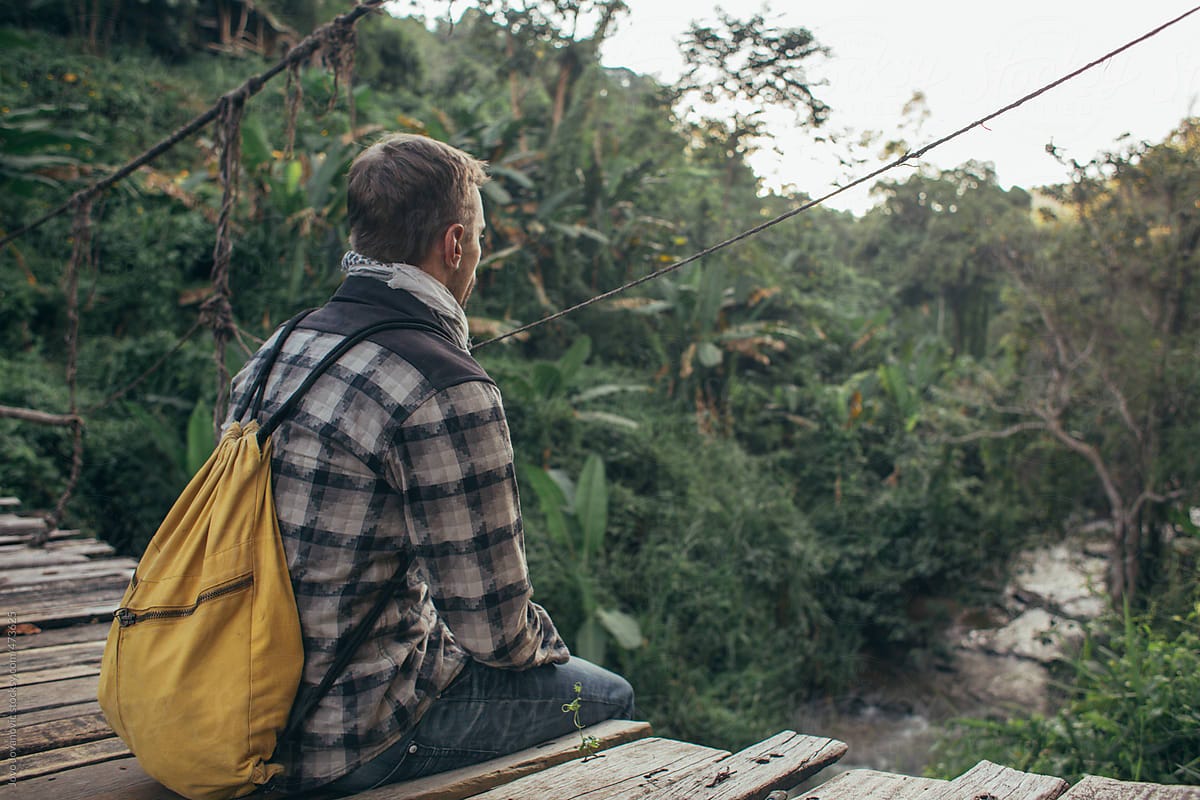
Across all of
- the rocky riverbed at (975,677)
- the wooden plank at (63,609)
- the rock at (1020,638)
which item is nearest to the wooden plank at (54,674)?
the wooden plank at (63,609)

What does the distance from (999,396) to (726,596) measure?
301cm

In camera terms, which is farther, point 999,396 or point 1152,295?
point 999,396

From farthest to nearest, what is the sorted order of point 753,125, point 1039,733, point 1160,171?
1. point 753,125
2. point 1160,171
3. point 1039,733

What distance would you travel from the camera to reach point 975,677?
6965 mm

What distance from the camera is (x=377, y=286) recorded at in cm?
137

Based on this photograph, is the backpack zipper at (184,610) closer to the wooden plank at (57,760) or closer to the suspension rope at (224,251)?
the wooden plank at (57,760)

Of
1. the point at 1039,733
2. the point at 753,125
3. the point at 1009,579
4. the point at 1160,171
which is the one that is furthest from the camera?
the point at 753,125

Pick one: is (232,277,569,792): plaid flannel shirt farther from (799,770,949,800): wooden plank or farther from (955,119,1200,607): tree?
(955,119,1200,607): tree

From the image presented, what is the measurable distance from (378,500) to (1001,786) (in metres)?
1.12

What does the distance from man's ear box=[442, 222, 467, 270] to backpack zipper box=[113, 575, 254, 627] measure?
1.91 feet

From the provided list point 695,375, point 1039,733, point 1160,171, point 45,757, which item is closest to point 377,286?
point 45,757

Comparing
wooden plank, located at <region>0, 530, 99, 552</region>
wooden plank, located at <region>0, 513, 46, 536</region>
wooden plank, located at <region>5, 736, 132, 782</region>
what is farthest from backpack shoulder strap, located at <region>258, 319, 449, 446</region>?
wooden plank, located at <region>0, 513, 46, 536</region>

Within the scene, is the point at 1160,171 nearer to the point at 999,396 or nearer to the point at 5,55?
the point at 999,396

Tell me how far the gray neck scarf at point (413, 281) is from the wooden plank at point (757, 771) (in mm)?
850
